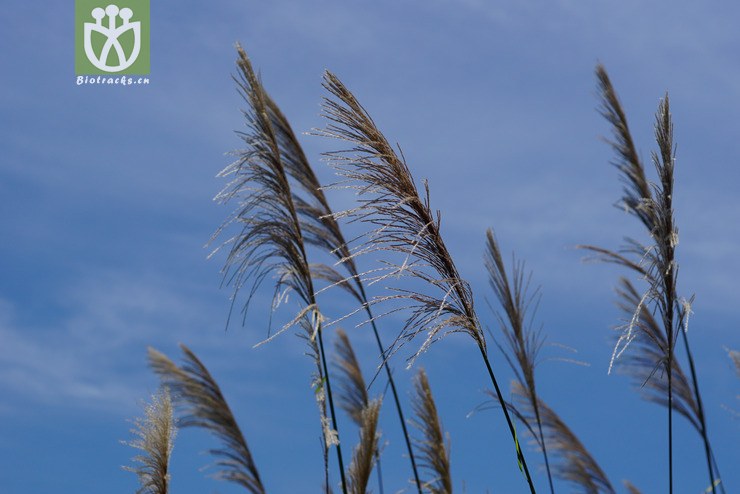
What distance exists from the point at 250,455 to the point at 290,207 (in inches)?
70.6

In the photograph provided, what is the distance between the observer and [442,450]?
499cm

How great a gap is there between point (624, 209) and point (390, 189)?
2.10 m

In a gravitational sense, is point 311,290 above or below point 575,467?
above

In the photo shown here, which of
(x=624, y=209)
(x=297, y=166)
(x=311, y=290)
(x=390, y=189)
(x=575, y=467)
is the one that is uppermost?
(x=297, y=166)

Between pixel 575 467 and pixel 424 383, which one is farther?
pixel 575 467

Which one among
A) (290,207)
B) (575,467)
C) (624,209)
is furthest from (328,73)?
(575,467)

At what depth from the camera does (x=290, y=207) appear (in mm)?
4004

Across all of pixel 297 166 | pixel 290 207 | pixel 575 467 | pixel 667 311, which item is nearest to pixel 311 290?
pixel 290 207

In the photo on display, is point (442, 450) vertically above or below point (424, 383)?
below

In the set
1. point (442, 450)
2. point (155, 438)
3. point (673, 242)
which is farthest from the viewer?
point (442, 450)

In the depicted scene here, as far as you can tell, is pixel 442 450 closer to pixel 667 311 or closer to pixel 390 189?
pixel 667 311

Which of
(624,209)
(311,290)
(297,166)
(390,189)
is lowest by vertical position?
(390,189)

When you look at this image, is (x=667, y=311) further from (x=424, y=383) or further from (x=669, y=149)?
(x=424, y=383)

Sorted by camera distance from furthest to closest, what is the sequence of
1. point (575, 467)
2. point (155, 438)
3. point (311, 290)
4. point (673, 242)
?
point (575, 467), point (155, 438), point (311, 290), point (673, 242)
